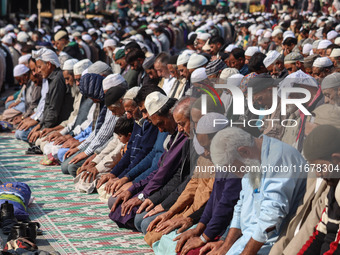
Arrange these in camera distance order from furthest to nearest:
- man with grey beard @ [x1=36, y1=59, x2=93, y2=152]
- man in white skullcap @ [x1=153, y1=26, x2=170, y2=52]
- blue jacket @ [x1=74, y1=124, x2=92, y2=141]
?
1. man in white skullcap @ [x1=153, y1=26, x2=170, y2=52]
2. man with grey beard @ [x1=36, y1=59, x2=93, y2=152]
3. blue jacket @ [x1=74, y1=124, x2=92, y2=141]

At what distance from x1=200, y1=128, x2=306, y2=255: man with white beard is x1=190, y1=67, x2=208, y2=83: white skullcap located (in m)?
2.98

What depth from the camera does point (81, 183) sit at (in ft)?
21.0

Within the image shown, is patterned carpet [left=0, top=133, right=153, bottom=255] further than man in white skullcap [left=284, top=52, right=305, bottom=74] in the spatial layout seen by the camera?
No

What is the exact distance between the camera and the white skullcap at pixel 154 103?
506 centimetres

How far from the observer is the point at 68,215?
18.6 feet

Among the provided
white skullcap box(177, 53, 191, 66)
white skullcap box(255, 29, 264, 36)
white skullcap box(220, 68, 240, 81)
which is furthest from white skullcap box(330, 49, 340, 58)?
white skullcap box(255, 29, 264, 36)

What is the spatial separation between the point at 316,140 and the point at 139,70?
206 inches

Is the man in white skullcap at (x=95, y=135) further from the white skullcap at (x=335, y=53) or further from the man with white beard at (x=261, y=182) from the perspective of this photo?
the man with white beard at (x=261, y=182)

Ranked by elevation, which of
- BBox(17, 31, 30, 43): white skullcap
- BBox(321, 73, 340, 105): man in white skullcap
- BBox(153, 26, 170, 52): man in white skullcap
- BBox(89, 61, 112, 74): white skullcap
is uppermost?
BBox(321, 73, 340, 105): man in white skullcap

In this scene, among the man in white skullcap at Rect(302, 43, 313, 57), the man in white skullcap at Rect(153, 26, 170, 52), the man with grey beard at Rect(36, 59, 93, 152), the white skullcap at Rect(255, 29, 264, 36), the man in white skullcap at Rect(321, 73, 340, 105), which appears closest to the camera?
the man in white skullcap at Rect(321, 73, 340, 105)

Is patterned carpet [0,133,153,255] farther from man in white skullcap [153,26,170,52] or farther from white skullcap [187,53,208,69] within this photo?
man in white skullcap [153,26,170,52]

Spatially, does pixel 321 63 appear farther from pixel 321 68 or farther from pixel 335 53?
pixel 335 53

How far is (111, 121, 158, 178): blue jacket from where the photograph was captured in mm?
5598

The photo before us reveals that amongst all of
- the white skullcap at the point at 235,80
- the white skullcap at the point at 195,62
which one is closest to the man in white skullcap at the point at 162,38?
the white skullcap at the point at 195,62
